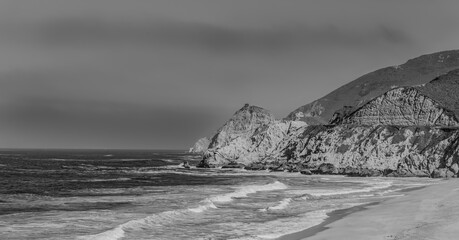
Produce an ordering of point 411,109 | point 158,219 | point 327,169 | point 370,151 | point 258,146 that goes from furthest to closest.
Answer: point 258,146 < point 411,109 < point 327,169 < point 370,151 < point 158,219

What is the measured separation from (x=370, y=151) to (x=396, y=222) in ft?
226

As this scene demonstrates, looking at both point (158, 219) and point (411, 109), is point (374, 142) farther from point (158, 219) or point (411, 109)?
point (158, 219)

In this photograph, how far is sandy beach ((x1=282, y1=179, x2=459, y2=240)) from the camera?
23.7 meters

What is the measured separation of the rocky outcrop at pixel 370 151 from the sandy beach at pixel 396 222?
48744 mm

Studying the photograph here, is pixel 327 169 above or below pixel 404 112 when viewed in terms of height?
below

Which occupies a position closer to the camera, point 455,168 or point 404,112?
point 455,168

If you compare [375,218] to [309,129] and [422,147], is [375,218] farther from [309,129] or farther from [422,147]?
[309,129]

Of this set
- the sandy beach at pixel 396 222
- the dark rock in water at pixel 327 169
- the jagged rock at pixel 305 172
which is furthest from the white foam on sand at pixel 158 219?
the dark rock in water at pixel 327 169

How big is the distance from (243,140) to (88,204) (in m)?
90.7

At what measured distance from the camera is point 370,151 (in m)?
94.4

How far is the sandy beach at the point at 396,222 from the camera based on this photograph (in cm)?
2366

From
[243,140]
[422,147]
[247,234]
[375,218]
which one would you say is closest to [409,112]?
[422,147]

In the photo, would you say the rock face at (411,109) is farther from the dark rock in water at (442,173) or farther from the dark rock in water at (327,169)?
the dark rock in water at (442,173)

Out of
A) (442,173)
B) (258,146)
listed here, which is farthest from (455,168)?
(258,146)
